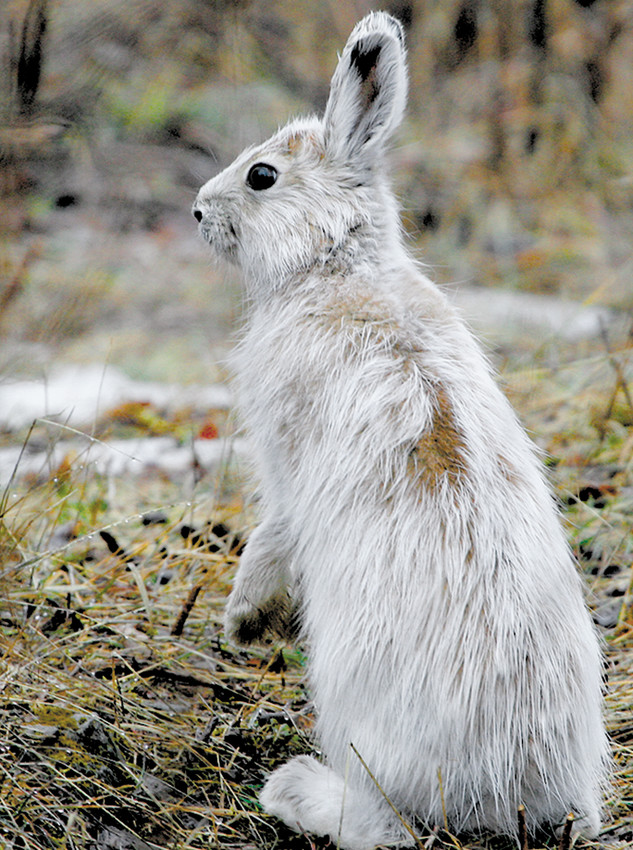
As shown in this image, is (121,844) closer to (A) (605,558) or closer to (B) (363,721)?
(B) (363,721)

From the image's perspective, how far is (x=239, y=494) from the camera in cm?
420

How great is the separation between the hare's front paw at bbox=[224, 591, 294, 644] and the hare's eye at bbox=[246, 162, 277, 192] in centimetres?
126

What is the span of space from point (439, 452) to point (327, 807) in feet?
3.09

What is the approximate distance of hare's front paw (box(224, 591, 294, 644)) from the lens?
9.79 feet

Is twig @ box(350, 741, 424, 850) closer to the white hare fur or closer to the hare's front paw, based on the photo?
the white hare fur

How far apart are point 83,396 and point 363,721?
3.33 m

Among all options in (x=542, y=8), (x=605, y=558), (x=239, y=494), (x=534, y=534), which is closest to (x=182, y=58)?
(x=542, y=8)

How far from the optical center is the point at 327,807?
2.52m

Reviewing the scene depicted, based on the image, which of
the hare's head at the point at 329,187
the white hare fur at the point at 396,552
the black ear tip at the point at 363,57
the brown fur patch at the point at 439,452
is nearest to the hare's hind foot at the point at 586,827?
the white hare fur at the point at 396,552

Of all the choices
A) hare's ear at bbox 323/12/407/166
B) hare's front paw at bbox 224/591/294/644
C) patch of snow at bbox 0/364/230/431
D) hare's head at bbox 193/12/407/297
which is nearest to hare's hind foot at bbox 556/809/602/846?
hare's front paw at bbox 224/591/294/644

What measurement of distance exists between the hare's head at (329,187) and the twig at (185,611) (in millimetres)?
970

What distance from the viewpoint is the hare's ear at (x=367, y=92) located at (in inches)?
114

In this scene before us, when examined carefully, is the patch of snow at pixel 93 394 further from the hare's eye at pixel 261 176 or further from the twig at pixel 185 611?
the hare's eye at pixel 261 176

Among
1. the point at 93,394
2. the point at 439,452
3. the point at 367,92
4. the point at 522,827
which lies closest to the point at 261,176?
the point at 367,92
